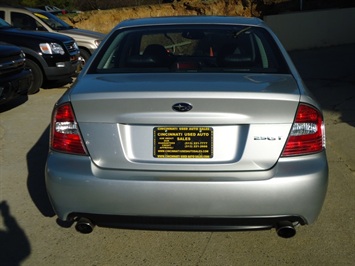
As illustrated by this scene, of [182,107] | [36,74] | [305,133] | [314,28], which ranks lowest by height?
[314,28]

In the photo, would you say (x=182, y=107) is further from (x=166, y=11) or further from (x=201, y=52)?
(x=166, y=11)

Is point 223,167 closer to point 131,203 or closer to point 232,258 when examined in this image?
point 131,203

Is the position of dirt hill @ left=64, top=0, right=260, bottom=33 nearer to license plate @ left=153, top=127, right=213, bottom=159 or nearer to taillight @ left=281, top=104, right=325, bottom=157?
taillight @ left=281, top=104, right=325, bottom=157

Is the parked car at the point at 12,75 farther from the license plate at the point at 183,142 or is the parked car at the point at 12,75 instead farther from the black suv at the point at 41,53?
the license plate at the point at 183,142

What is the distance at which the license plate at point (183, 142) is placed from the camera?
2.95m

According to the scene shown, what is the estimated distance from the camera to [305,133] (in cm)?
305

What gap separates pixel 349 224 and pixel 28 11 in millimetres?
10632

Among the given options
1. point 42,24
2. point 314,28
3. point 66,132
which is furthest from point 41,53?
point 314,28

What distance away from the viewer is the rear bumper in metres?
2.92

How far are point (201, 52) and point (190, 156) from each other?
76.7 inches

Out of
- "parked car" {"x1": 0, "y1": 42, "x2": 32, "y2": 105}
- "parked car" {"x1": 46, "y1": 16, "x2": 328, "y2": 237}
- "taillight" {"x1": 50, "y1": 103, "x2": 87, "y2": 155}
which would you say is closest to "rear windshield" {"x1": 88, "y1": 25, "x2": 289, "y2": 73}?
"parked car" {"x1": 46, "y1": 16, "x2": 328, "y2": 237}

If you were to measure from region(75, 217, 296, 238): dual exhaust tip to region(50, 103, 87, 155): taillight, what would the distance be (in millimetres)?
468

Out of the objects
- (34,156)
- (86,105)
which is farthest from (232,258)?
(34,156)

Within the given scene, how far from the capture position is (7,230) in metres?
3.90
